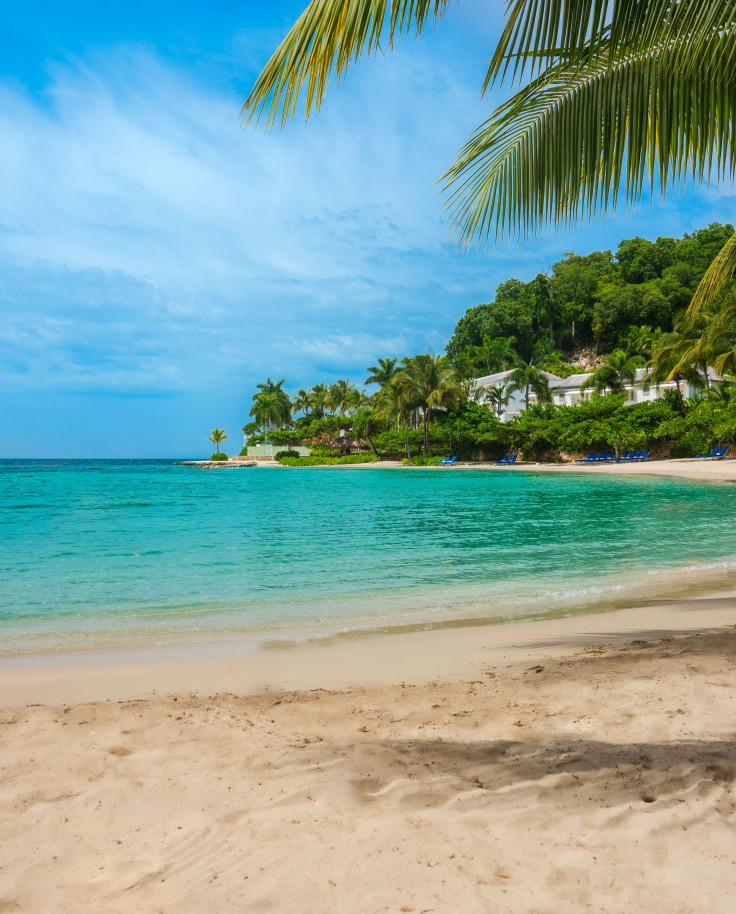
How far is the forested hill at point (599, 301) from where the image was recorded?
240 ft

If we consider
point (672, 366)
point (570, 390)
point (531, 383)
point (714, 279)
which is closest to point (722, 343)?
point (672, 366)

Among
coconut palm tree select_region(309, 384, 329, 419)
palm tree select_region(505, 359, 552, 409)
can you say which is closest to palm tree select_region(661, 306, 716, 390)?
palm tree select_region(505, 359, 552, 409)

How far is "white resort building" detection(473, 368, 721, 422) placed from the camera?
48.1m

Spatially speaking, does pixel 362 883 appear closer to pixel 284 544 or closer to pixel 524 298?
pixel 284 544

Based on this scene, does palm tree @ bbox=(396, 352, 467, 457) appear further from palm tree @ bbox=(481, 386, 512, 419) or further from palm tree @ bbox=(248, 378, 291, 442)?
palm tree @ bbox=(248, 378, 291, 442)

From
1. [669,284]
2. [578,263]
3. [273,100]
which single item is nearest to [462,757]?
[273,100]

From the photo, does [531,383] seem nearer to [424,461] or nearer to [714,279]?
[424,461]

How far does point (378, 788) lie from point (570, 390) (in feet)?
188

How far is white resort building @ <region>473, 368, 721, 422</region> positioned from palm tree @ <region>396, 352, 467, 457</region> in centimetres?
584

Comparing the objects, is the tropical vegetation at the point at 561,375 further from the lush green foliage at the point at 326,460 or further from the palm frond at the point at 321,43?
the palm frond at the point at 321,43

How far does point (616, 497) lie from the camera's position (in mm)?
21484

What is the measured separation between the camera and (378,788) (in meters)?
2.59

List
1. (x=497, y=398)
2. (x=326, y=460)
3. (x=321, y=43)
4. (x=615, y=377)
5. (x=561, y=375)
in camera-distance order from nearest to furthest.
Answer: (x=321, y=43)
(x=615, y=377)
(x=497, y=398)
(x=326, y=460)
(x=561, y=375)

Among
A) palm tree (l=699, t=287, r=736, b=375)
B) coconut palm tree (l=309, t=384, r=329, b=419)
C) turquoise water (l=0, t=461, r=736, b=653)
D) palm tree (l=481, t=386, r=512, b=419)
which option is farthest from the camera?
coconut palm tree (l=309, t=384, r=329, b=419)
